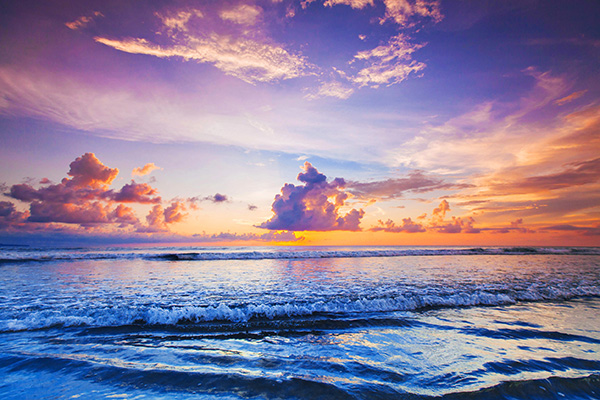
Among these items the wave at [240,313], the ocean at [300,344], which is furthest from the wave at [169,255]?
the wave at [240,313]

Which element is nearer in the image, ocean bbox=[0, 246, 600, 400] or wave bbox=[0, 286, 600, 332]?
ocean bbox=[0, 246, 600, 400]

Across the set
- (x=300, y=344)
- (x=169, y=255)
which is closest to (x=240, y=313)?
(x=300, y=344)

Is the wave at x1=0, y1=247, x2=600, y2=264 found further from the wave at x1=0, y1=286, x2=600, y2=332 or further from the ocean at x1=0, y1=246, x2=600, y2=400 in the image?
the wave at x1=0, y1=286, x2=600, y2=332

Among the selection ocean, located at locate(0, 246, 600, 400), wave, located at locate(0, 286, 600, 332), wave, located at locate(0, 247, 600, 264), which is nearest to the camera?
ocean, located at locate(0, 246, 600, 400)

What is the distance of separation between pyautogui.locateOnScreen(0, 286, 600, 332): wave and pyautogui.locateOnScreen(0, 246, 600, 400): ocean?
0.14 feet

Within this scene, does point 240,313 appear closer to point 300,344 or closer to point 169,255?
point 300,344

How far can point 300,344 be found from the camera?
6.69m

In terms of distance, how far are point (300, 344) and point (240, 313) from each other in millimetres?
3220

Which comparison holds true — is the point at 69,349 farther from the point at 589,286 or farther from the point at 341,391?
the point at 589,286

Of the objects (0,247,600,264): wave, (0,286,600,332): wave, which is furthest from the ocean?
(0,247,600,264): wave

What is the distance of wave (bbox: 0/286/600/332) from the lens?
8.37 meters

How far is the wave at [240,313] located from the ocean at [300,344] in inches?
1.7

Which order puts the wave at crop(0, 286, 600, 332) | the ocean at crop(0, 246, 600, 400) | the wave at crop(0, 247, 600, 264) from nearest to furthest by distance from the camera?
the ocean at crop(0, 246, 600, 400) < the wave at crop(0, 286, 600, 332) < the wave at crop(0, 247, 600, 264)

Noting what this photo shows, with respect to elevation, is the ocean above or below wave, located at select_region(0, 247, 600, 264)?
above
